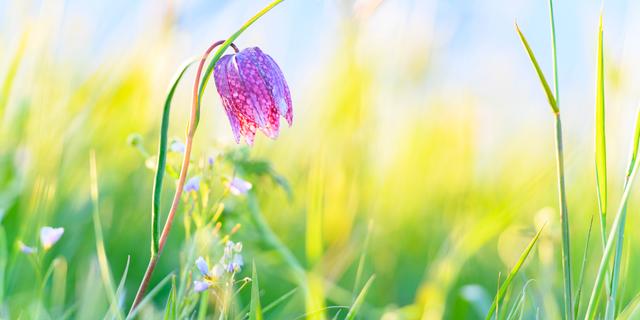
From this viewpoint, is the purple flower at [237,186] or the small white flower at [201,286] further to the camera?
the purple flower at [237,186]

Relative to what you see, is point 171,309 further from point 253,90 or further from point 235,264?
point 253,90

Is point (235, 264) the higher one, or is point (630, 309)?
point (235, 264)

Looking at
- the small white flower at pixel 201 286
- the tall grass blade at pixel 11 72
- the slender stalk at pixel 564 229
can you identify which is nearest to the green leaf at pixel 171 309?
the small white flower at pixel 201 286

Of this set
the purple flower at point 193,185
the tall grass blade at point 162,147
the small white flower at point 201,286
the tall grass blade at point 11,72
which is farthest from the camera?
the tall grass blade at point 11,72

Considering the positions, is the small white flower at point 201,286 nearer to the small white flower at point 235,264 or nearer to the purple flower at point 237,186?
the small white flower at point 235,264

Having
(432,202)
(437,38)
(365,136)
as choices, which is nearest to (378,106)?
(365,136)

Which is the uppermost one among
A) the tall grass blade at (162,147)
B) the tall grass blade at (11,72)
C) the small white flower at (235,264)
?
the tall grass blade at (11,72)

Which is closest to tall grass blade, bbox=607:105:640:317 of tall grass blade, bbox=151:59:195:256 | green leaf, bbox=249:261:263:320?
green leaf, bbox=249:261:263:320

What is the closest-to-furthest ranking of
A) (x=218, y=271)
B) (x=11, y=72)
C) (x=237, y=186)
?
(x=218, y=271) → (x=237, y=186) → (x=11, y=72)

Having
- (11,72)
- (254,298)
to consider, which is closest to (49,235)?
(254,298)
